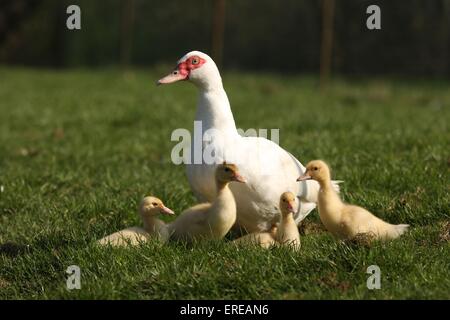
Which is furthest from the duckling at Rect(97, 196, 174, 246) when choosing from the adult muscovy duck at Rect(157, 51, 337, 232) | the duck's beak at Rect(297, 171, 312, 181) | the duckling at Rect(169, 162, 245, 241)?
the duck's beak at Rect(297, 171, 312, 181)

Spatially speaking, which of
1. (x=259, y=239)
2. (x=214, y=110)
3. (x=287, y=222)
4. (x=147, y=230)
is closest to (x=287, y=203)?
(x=287, y=222)

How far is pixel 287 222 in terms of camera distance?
16.6 ft

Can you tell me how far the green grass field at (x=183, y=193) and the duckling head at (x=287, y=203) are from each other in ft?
0.85

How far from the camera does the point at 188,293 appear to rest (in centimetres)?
439

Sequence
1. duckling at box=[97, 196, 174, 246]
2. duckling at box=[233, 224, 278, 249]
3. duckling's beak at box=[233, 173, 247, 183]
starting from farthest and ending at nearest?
1. duckling at box=[97, 196, 174, 246]
2. duckling at box=[233, 224, 278, 249]
3. duckling's beak at box=[233, 173, 247, 183]

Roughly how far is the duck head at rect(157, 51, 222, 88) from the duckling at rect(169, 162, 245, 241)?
671 millimetres

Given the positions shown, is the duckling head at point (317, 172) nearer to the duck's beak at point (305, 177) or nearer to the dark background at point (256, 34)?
the duck's beak at point (305, 177)

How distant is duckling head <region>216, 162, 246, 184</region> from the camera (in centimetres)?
488

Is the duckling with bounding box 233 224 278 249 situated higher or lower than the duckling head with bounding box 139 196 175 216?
lower

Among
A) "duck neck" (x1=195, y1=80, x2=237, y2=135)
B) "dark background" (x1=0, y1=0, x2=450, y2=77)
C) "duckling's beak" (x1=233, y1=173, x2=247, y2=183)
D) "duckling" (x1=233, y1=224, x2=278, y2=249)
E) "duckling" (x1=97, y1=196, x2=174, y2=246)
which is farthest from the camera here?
"dark background" (x1=0, y1=0, x2=450, y2=77)

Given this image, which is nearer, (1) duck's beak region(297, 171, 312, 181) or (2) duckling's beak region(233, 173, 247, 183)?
(2) duckling's beak region(233, 173, 247, 183)

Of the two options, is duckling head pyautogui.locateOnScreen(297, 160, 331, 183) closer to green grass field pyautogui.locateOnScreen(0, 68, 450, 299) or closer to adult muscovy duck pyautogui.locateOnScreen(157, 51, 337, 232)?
adult muscovy duck pyautogui.locateOnScreen(157, 51, 337, 232)

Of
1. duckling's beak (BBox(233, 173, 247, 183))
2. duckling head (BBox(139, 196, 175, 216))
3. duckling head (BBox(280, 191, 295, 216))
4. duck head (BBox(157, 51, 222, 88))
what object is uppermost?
duck head (BBox(157, 51, 222, 88))

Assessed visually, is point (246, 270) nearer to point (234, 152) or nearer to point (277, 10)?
point (234, 152)
